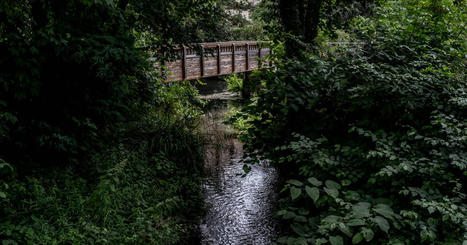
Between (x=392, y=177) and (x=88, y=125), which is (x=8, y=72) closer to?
(x=88, y=125)

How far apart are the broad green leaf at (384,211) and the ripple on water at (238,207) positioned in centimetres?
215

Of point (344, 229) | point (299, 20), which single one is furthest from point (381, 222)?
point (299, 20)

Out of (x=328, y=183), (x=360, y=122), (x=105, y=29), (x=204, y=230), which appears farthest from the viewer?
(x=204, y=230)

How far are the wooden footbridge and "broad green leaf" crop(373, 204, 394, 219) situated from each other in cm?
761

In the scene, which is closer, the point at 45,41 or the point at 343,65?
the point at 45,41

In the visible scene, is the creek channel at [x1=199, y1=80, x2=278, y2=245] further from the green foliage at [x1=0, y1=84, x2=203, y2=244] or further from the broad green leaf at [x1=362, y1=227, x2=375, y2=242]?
the broad green leaf at [x1=362, y1=227, x2=375, y2=242]

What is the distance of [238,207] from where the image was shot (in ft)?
22.6

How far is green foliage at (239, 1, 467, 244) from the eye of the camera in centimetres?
265

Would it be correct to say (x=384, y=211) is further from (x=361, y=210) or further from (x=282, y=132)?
(x=282, y=132)

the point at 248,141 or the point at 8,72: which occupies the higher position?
the point at 8,72

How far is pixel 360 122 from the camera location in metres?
3.71

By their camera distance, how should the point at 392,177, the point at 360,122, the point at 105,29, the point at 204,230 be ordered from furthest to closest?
1. the point at 204,230
2. the point at 105,29
3. the point at 360,122
4. the point at 392,177

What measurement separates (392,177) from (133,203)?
3340mm

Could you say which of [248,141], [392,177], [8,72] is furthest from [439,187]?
[8,72]
